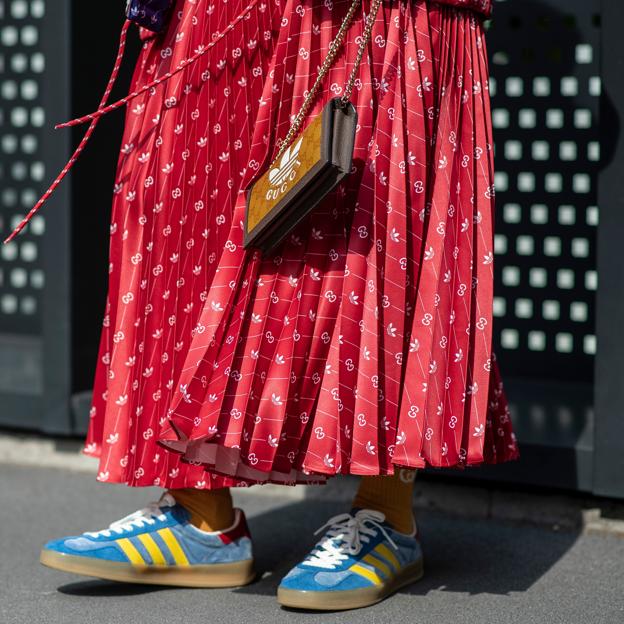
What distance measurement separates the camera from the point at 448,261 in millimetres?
1394

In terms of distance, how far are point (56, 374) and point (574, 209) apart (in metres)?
1.18

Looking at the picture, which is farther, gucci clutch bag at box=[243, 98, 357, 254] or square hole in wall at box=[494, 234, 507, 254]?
square hole in wall at box=[494, 234, 507, 254]

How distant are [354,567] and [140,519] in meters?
0.32

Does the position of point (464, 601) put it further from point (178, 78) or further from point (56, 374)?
point (56, 374)

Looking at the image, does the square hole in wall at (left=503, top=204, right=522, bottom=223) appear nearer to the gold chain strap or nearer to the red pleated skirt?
the red pleated skirt

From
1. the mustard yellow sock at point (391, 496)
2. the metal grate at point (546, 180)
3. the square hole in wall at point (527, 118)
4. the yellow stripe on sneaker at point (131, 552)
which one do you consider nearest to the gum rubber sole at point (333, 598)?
the mustard yellow sock at point (391, 496)

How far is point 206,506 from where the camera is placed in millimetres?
1531

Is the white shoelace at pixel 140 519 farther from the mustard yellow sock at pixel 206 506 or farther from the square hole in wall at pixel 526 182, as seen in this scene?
the square hole in wall at pixel 526 182

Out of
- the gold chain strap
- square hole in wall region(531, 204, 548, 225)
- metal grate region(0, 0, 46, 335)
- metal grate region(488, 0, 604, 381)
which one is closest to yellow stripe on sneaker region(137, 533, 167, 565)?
the gold chain strap

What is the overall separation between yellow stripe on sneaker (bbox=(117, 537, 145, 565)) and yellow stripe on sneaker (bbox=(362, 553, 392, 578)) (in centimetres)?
31

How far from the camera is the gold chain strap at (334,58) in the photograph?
1331 mm

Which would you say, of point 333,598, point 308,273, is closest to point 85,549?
point 333,598

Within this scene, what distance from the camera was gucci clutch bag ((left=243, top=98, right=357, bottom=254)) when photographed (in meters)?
1.25

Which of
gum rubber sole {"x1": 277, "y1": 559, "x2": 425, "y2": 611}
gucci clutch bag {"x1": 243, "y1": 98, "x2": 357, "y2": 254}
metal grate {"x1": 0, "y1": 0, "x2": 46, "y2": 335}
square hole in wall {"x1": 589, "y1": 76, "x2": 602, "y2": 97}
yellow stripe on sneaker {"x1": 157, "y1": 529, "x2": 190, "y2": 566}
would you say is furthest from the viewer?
metal grate {"x1": 0, "y1": 0, "x2": 46, "y2": 335}
